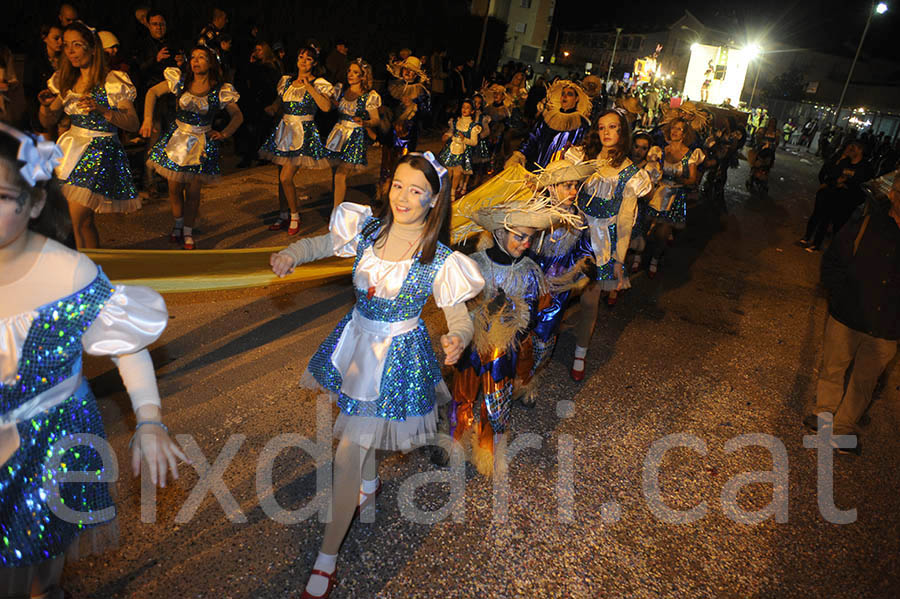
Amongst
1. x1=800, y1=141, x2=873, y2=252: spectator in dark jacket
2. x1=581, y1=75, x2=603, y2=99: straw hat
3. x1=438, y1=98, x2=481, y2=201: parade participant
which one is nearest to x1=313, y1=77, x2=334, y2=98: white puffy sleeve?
x1=438, y1=98, x2=481, y2=201: parade participant

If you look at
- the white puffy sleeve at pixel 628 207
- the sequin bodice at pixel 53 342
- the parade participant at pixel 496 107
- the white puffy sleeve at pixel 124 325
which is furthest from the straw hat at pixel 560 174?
the parade participant at pixel 496 107

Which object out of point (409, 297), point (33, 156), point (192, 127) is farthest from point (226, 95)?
point (33, 156)

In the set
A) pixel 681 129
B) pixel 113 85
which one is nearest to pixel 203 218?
pixel 113 85

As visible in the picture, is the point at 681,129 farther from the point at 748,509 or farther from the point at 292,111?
the point at 748,509

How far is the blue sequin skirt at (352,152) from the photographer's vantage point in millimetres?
7281

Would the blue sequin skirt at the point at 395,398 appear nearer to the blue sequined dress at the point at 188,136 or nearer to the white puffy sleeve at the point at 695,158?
the blue sequined dress at the point at 188,136

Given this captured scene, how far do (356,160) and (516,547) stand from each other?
5449 millimetres

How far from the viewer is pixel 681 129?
7.81 metres

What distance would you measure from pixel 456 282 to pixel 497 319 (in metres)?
0.78

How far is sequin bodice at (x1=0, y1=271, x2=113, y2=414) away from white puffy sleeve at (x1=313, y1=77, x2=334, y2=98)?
5.72 metres

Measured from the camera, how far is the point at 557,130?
20.2ft

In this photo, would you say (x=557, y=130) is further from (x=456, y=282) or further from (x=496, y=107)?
(x=496, y=107)

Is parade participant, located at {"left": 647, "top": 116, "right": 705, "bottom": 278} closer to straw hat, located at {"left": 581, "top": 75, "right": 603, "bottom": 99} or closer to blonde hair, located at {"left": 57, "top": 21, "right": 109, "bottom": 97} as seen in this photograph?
straw hat, located at {"left": 581, "top": 75, "right": 603, "bottom": 99}

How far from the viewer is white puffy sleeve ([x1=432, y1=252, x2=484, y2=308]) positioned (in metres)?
2.56
